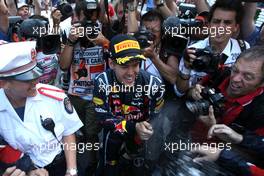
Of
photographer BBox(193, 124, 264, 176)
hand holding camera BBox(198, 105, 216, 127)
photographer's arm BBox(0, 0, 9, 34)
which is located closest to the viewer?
photographer BBox(193, 124, 264, 176)

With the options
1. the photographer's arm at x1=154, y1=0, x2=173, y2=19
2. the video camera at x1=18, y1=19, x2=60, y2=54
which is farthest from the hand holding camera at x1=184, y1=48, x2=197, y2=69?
the video camera at x1=18, y1=19, x2=60, y2=54

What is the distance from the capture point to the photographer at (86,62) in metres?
2.94

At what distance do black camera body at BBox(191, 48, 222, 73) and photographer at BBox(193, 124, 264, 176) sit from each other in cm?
52

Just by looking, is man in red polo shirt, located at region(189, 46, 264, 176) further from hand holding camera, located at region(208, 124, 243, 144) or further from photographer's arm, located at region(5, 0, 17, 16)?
photographer's arm, located at region(5, 0, 17, 16)

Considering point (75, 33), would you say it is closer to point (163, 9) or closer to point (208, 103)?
point (163, 9)

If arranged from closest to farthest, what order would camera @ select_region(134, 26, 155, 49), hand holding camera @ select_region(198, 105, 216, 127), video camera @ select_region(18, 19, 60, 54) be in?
hand holding camera @ select_region(198, 105, 216, 127) → camera @ select_region(134, 26, 155, 49) → video camera @ select_region(18, 19, 60, 54)

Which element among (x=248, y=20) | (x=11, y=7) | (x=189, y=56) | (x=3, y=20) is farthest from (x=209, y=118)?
(x=11, y=7)

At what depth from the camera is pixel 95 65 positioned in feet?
10.3

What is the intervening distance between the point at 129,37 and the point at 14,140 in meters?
1.05

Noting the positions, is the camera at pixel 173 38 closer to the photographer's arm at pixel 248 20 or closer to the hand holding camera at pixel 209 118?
the photographer's arm at pixel 248 20

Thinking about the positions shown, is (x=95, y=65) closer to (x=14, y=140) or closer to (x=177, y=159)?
(x=14, y=140)

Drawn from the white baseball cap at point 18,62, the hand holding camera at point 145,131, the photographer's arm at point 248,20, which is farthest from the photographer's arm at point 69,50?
the photographer's arm at point 248,20

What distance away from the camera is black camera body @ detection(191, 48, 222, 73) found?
6.98ft

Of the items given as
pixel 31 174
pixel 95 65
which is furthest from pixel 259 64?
pixel 95 65
